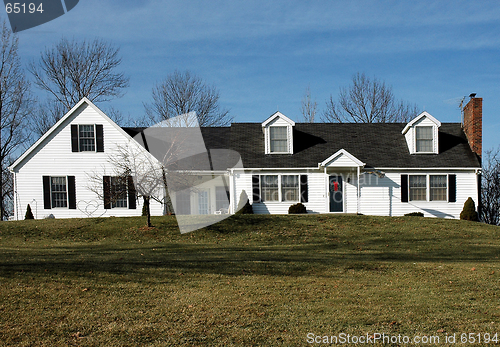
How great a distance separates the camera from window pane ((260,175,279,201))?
70.7 ft

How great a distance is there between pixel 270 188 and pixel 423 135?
9.45 metres

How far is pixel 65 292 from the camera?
6984mm

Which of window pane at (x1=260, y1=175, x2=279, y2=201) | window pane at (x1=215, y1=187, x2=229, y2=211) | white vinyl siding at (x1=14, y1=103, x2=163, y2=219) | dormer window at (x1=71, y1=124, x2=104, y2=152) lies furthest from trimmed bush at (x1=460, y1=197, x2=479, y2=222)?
dormer window at (x1=71, y1=124, x2=104, y2=152)

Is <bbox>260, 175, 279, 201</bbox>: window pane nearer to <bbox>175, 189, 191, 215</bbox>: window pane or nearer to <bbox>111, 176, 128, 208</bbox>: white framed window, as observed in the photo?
<bbox>175, 189, 191, 215</bbox>: window pane

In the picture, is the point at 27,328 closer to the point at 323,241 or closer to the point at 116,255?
the point at 116,255

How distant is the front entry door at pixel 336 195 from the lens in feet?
71.4

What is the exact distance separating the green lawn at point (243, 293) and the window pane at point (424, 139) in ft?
33.1

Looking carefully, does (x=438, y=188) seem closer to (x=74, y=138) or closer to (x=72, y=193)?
(x=72, y=193)

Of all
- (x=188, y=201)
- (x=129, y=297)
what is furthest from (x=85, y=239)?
(x=129, y=297)

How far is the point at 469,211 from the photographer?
20.8 metres

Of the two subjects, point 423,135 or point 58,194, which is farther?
point 423,135

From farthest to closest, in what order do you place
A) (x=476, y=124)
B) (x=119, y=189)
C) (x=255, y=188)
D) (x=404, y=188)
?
1. (x=476, y=124)
2. (x=404, y=188)
3. (x=255, y=188)
4. (x=119, y=189)

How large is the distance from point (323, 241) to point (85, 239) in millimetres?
8919

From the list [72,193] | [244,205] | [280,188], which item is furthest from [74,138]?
[280,188]
